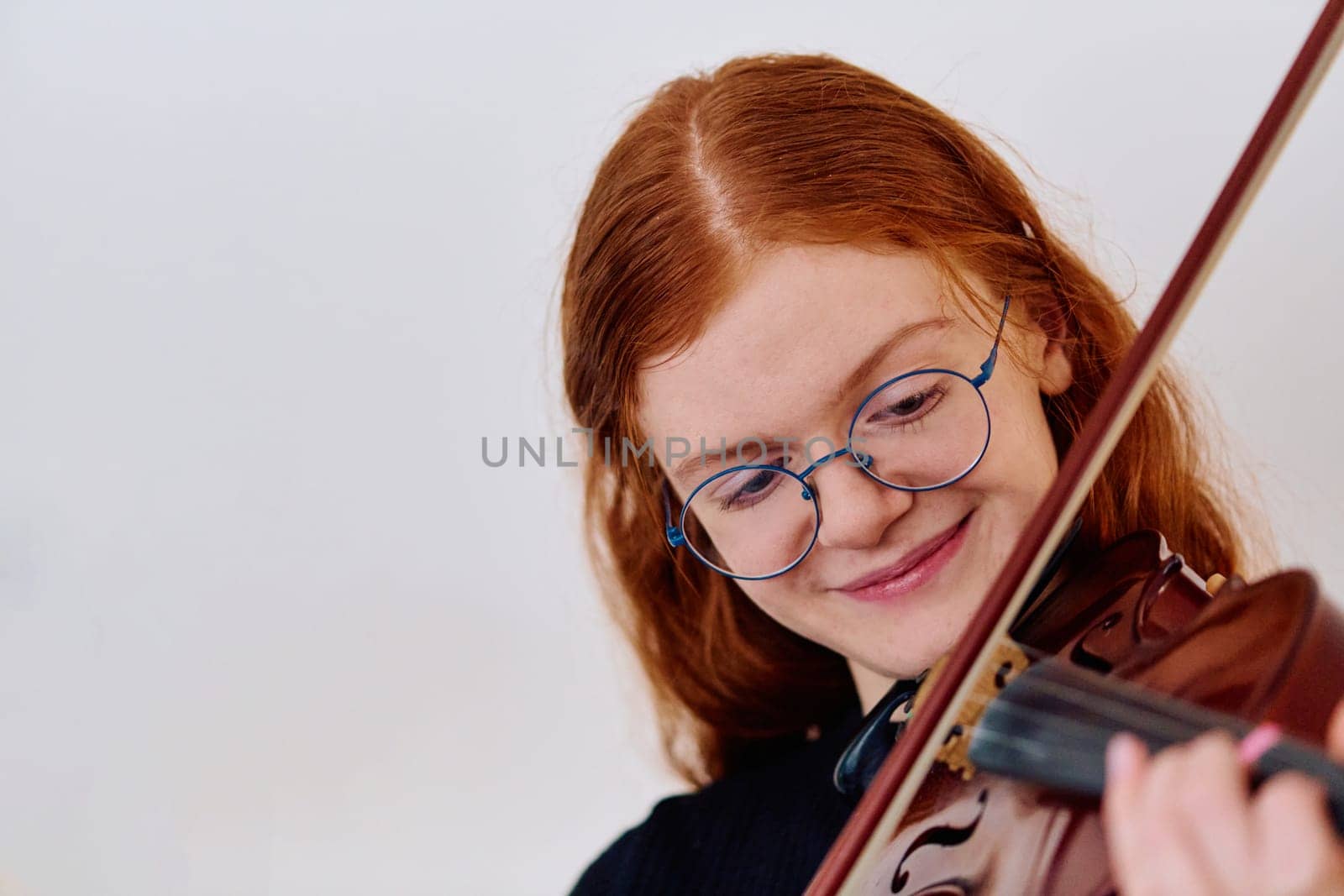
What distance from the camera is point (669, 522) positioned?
85cm

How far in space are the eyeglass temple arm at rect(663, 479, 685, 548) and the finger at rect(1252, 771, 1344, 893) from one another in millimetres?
481

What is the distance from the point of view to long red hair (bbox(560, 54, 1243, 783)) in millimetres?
690

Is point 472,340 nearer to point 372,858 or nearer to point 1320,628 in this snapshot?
point 372,858

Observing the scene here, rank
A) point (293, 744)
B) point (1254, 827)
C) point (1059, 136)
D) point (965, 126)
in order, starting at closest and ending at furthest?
1. point (1254, 827)
2. point (965, 126)
3. point (1059, 136)
4. point (293, 744)

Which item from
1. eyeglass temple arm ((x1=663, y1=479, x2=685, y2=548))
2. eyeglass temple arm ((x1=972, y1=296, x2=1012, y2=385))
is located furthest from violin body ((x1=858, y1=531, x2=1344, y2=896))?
eyeglass temple arm ((x1=663, y1=479, x2=685, y2=548))

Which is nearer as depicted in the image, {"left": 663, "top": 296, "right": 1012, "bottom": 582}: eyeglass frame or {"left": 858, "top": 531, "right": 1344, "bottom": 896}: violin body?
{"left": 858, "top": 531, "right": 1344, "bottom": 896}: violin body

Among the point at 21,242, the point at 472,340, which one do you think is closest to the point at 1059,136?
the point at 472,340

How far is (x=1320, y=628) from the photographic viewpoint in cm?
45

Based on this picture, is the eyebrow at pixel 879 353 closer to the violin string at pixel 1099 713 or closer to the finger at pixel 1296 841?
the violin string at pixel 1099 713

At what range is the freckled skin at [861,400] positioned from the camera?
65 cm

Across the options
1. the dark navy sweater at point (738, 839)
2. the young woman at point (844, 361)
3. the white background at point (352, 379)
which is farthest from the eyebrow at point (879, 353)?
the dark navy sweater at point (738, 839)

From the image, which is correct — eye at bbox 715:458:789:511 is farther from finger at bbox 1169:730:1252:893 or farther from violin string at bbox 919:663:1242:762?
finger at bbox 1169:730:1252:893

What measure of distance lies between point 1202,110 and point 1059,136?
108 millimetres

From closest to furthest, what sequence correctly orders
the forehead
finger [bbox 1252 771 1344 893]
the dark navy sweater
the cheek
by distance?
1. finger [bbox 1252 771 1344 893]
2. the forehead
3. the cheek
4. the dark navy sweater
